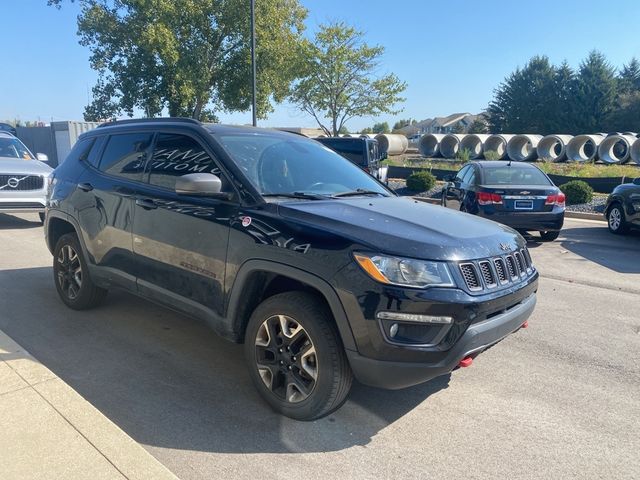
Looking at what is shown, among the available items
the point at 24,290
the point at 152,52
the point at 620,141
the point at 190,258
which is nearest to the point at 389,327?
the point at 190,258

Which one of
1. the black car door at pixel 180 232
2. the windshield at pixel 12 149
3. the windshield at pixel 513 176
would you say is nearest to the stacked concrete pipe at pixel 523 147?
the windshield at pixel 513 176

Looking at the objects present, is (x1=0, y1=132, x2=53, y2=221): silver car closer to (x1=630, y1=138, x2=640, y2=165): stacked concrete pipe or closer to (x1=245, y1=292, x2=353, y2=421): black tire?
(x1=245, y1=292, x2=353, y2=421): black tire

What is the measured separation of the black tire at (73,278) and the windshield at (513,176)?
6.95 meters

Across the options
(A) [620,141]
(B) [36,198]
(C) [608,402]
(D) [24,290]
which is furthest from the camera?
(A) [620,141]

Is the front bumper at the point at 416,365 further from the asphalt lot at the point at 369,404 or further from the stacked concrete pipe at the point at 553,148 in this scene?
the stacked concrete pipe at the point at 553,148

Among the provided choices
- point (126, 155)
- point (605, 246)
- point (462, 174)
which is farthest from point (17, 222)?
point (605, 246)

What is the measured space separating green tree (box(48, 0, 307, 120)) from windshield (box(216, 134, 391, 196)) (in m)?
18.9

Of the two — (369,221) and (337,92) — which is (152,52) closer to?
(337,92)

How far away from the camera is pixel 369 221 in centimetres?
317

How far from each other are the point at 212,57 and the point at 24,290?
2005cm

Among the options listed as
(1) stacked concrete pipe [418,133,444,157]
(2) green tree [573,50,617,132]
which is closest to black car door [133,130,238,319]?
(1) stacked concrete pipe [418,133,444,157]

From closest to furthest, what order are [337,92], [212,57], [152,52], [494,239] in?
[494,239], [152,52], [212,57], [337,92]

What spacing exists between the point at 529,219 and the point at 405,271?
712 centimetres

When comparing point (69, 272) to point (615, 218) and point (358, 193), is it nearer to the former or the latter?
point (358, 193)
